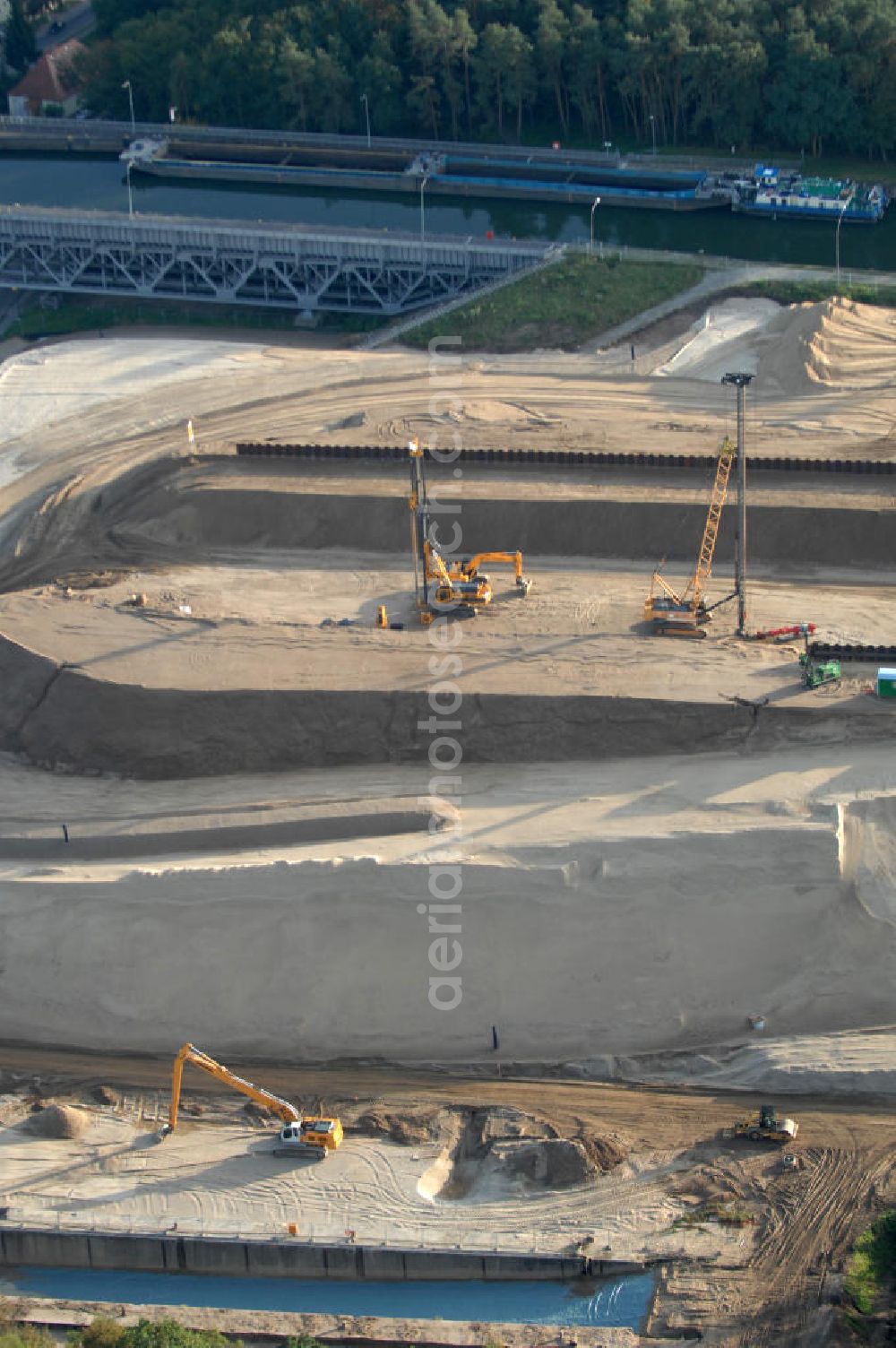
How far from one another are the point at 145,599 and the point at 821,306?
3199cm

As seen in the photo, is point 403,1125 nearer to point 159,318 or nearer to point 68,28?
point 159,318

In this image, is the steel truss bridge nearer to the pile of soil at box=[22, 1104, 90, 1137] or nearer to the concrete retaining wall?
the pile of soil at box=[22, 1104, 90, 1137]

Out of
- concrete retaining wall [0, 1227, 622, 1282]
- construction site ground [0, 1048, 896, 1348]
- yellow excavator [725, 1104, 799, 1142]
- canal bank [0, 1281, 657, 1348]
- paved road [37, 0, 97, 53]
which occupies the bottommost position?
canal bank [0, 1281, 657, 1348]

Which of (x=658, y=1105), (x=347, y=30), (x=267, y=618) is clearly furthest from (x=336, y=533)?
(x=347, y=30)

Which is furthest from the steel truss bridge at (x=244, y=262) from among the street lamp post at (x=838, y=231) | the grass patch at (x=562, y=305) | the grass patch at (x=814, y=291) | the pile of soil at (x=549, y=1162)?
the pile of soil at (x=549, y=1162)

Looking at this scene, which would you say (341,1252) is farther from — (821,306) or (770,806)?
(821,306)

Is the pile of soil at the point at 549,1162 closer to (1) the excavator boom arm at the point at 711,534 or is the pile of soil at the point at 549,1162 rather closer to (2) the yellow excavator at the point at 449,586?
(1) the excavator boom arm at the point at 711,534

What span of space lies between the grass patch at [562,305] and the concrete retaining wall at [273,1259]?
48.2 m

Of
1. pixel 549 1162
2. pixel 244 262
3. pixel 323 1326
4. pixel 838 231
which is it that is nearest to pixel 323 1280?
pixel 323 1326

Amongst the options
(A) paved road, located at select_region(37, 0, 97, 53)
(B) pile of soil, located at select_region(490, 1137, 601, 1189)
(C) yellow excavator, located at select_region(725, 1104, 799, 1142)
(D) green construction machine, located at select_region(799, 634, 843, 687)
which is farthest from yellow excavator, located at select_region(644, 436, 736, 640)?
(A) paved road, located at select_region(37, 0, 97, 53)

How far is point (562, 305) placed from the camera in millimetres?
82125

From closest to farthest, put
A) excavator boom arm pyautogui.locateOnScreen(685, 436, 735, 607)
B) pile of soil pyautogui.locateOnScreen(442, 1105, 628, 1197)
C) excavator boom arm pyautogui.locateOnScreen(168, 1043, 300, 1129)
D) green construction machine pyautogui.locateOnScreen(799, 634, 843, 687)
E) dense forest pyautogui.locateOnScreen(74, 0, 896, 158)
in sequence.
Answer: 1. pile of soil pyautogui.locateOnScreen(442, 1105, 628, 1197)
2. excavator boom arm pyautogui.locateOnScreen(168, 1043, 300, 1129)
3. green construction machine pyautogui.locateOnScreen(799, 634, 843, 687)
4. excavator boom arm pyautogui.locateOnScreen(685, 436, 735, 607)
5. dense forest pyautogui.locateOnScreen(74, 0, 896, 158)

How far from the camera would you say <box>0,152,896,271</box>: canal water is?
9500 centimetres

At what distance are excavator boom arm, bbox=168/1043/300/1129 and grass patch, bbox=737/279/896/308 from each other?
161 feet
